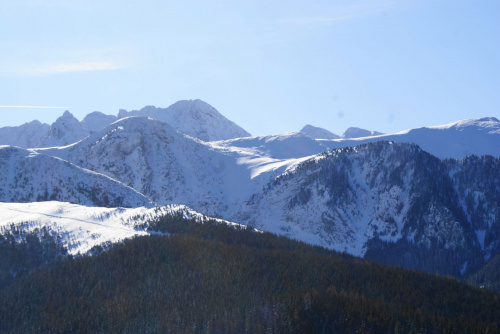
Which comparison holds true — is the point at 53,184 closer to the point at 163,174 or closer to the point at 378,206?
the point at 163,174

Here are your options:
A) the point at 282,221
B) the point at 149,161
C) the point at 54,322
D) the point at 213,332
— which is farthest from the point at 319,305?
the point at 149,161

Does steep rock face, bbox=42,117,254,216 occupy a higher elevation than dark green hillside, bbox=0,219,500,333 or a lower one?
higher

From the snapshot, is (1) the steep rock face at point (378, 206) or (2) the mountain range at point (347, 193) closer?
(2) the mountain range at point (347, 193)

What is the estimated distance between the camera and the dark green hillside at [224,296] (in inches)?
1855

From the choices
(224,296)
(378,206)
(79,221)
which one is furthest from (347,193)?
(224,296)

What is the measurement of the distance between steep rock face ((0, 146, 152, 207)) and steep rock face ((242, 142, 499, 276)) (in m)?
49.0

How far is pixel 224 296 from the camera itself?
53.3 meters

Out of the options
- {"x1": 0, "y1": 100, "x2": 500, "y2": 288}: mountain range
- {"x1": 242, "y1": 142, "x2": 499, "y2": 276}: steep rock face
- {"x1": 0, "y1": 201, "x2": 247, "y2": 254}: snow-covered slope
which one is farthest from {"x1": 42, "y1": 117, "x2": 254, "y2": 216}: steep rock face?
{"x1": 0, "y1": 201, "x2": 247, "y2": 254}: snow-covered slope

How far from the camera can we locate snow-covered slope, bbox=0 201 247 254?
65.7 metres

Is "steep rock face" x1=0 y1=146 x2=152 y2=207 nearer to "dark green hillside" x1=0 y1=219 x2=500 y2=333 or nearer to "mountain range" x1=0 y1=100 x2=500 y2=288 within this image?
"mountain range" x1=0 y1=100 x2=500 y2=288

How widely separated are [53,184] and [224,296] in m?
83.0

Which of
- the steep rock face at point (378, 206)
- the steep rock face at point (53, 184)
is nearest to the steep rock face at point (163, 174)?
the steep rock face at point (378, 206)

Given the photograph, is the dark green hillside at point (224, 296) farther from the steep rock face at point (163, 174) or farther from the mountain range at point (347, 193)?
the steep rock face at point (163, 174)

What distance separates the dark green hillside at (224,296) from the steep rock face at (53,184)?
53211 millimetres
